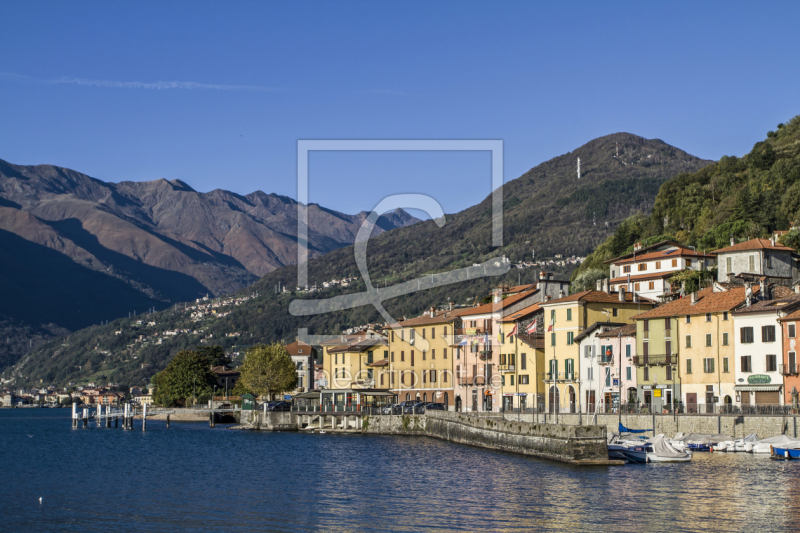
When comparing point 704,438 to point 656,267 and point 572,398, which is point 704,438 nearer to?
point 572,398

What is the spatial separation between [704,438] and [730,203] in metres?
74.4

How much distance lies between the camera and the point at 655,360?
7838cm

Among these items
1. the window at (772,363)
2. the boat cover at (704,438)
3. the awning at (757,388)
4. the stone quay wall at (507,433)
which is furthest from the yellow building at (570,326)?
the boat cover at (704,438)

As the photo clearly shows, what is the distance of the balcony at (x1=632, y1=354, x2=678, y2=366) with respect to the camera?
77.1 meters

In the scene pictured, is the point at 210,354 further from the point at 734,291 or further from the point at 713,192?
the point at 734,291

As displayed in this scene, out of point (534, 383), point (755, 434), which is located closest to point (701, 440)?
point (755, 434)

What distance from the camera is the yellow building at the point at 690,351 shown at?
7281cm

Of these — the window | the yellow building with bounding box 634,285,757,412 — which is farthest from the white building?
the window

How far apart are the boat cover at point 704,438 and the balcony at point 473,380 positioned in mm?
37488

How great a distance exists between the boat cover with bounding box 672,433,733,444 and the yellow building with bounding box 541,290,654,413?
811 inches

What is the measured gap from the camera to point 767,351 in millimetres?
69500

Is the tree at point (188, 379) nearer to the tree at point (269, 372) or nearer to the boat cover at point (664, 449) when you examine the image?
the tree at point (269, 372)

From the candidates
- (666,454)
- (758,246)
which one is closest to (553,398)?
(758,246)

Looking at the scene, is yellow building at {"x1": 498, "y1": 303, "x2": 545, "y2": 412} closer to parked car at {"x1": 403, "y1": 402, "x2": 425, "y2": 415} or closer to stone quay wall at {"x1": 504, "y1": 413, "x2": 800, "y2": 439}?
parked car at {"x1": 403, "y1": 402, "x2": 425, "y2": 415}
